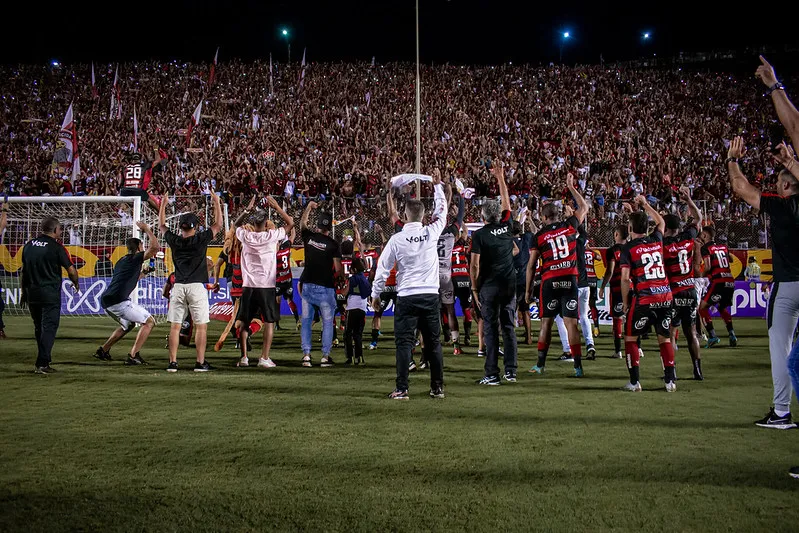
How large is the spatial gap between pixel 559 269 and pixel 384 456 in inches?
204

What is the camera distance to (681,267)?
30.6 ft

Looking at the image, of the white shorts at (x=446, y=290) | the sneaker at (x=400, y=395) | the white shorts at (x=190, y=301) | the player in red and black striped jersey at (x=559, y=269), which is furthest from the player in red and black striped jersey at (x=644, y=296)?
the white shorts at (x=190, y=301)

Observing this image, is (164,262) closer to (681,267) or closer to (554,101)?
(681,267)

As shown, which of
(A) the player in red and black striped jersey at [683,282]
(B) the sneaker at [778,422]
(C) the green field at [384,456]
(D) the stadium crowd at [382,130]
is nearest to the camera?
(C) the green field at [384,456]

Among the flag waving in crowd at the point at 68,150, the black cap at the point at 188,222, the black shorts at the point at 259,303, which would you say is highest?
the flag waving in crowd at the point at 68,150

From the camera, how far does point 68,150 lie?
907 inches

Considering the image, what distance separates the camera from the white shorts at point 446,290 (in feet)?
39.4

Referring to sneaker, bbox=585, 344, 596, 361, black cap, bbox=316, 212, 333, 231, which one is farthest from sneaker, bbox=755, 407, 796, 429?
black cap, bbox=316, 212, 333, 231

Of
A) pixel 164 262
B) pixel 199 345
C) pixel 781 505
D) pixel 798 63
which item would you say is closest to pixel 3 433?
pixel 199 345

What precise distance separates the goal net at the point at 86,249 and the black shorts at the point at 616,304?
40.8 ft

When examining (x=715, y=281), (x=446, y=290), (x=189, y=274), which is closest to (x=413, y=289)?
(x=189, y=274)

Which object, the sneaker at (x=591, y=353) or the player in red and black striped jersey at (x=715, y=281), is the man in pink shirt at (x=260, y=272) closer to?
the sneaker at (x=591, y=353)

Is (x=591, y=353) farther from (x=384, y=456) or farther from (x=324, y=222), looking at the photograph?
(x=384, y=456)

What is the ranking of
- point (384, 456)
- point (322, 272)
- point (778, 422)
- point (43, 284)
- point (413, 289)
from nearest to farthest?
point (384, 456) < point (778, 422) < point (413, 289) < point (43, 284) < point (322, 272)
